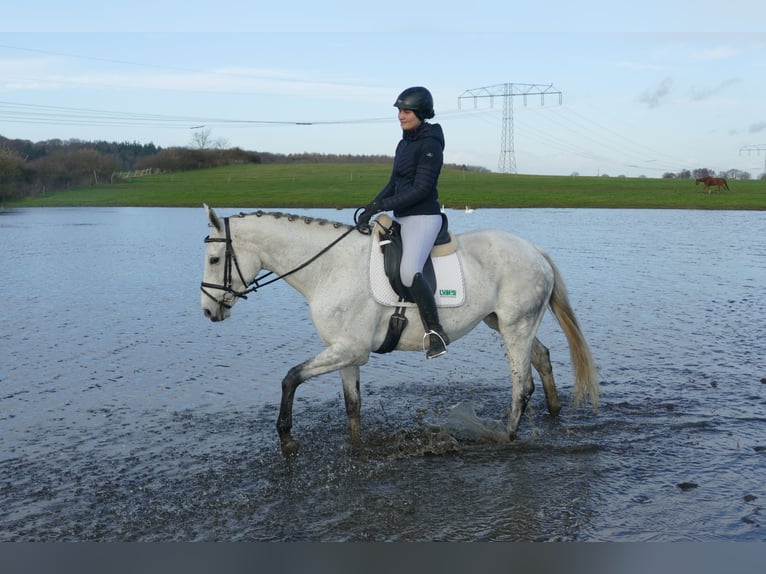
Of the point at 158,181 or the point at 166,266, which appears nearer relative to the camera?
the point at 166,266

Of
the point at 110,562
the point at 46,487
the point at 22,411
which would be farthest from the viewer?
the point at 22,411

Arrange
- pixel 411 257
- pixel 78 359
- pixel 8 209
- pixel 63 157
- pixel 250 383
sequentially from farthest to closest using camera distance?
pixel 63 157, pixel 8 209, pixel 78 359, pixel 250 383, pixel 411 257

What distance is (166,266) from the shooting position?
23406 mm

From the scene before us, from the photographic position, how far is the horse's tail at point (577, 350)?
8.89 meters

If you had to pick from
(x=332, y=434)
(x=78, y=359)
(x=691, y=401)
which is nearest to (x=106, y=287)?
(x=78, y=359)

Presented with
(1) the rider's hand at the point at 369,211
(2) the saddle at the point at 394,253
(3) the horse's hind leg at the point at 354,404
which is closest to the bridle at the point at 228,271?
(1) the rider's hand at the point at 369,211

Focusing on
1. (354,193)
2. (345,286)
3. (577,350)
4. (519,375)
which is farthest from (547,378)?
(354,193)

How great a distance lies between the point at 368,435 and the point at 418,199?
8.63ft

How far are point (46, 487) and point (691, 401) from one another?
23.4 ft

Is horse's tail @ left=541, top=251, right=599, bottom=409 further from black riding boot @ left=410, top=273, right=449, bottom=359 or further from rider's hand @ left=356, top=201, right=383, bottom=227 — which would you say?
rider's hand @ left=356, top=201, right=383, bottom=227

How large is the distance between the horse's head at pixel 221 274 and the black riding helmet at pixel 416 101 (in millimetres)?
2006

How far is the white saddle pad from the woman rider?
0.17 m

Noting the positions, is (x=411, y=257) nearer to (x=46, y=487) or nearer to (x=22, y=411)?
(x=46, y=487)

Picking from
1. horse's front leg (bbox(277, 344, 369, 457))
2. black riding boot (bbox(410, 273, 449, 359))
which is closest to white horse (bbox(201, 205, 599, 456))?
horse's front leg (bbox(277, 344, 369, 457))
